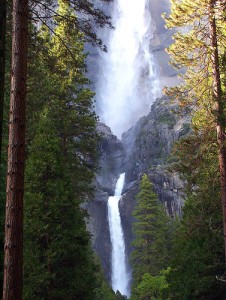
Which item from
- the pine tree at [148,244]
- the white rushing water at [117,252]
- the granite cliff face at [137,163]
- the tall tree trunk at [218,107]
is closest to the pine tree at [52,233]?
the tall tree trunk at [218,107]

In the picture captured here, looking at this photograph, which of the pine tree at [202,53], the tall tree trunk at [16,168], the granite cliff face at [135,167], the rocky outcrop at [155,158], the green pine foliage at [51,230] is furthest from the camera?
the rocky outcrop at [155,158]

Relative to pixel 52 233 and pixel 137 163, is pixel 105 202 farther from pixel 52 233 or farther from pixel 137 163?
pixel 52 233

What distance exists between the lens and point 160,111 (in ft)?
277

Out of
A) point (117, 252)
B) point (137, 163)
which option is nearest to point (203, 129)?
point (117, 252)

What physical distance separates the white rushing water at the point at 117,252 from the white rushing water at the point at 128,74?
59096mm

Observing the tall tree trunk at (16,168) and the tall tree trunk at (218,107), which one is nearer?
the tall tree trunk at (16,168)

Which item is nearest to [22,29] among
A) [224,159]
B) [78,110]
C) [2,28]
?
[2,28]

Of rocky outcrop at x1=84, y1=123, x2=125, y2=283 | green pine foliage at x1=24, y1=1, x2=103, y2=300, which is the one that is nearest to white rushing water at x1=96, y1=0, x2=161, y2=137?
rocky outcrop at x1=84, y1=123, x2=125, y2=283

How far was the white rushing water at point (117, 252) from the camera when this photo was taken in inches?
1980

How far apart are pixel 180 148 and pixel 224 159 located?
1.59m

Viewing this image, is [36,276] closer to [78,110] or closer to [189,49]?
[189,49]

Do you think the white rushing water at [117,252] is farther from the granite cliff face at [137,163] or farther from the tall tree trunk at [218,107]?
the tall tree trunk at [218,107]

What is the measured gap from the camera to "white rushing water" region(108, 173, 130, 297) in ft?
165

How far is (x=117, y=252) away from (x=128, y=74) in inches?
3457
